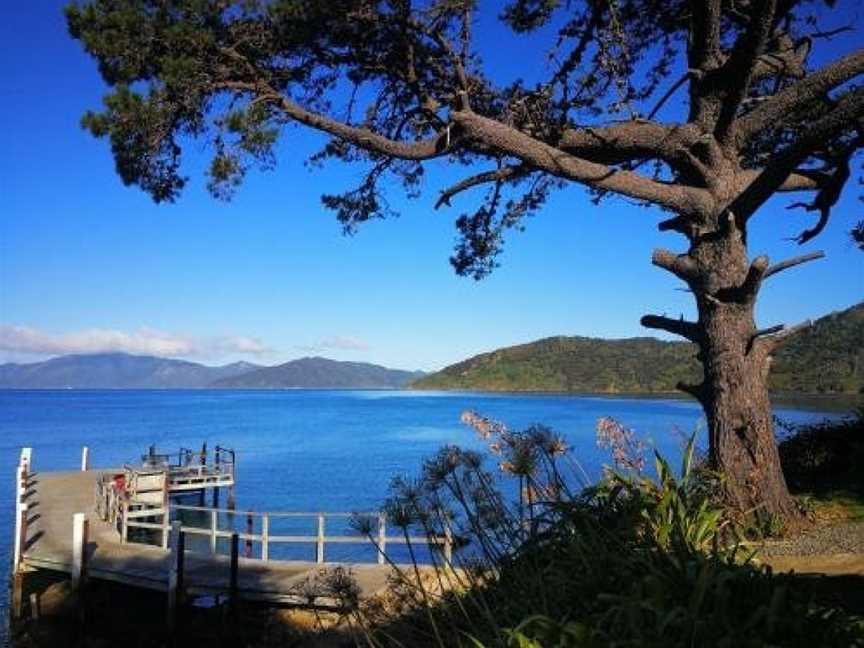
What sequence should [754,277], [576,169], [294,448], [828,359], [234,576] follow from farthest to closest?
[828,359] < [294,448] < [234,576] < [576,169] < [754,277]

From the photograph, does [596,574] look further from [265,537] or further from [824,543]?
[265,537]

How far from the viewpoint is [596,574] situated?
12.6ft

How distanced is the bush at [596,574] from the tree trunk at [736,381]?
2926 millimetres

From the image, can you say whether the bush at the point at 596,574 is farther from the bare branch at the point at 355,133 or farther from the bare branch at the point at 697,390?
the bare branch at the point at 355,133

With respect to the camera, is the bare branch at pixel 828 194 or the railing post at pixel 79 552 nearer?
the bare branch at pixel 828 194

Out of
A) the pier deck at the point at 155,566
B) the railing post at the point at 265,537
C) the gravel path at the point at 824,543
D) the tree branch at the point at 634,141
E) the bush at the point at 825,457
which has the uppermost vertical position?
the tree branch at the point at 634,141

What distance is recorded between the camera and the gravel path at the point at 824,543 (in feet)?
23.7

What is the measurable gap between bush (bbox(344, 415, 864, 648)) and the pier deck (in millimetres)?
7991

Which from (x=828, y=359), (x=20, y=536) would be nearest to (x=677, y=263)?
(x=20, y=536)

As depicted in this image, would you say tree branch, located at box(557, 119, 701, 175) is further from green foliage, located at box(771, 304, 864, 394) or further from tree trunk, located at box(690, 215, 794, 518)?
green foliage, located at box(771, 304, 864, 394)

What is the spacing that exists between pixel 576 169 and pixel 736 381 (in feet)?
9.45

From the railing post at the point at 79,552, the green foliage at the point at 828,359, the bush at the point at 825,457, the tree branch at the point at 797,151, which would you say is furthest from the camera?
the green foliage at the point at 828,359

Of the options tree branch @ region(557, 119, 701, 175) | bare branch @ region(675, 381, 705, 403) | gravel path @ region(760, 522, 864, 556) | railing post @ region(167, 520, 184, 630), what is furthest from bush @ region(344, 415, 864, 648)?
railing post @ region(167, 520, 184, 630)

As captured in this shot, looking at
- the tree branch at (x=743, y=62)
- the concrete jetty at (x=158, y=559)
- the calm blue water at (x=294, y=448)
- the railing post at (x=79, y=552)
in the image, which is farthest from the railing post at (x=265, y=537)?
the tree branch at (x=743, y=62)
